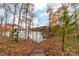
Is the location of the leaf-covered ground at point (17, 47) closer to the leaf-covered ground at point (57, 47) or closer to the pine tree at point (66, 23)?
the leaf-covered ground at point (57, 47)

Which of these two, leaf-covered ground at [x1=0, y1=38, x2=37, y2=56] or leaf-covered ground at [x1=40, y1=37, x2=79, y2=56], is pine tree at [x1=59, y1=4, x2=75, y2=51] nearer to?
leaf-covered ground at [x1=40, y1=37, x2=79, y2=56]

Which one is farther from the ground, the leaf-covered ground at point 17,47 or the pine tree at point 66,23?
the pine tree at point 66,23

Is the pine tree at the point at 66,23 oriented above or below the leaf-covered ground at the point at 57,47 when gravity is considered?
above

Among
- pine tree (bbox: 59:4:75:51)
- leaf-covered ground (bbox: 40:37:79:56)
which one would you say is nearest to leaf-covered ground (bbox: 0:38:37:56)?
leaf-covered ground (bbox: 40:37:79:56)

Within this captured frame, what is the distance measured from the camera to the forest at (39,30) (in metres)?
1.70

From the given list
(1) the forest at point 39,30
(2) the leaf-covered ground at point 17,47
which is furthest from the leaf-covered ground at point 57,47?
(2) the leaf-covered ground at point 17,47

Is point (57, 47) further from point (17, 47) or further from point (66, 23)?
point (17, 47)

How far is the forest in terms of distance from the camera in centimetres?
170

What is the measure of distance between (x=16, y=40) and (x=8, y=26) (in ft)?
0.51

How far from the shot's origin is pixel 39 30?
171 centimetres

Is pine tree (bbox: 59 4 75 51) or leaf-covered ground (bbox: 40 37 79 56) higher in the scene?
pine tree (bbox: 59 4 75 51)

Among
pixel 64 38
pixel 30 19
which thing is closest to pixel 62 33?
pixel 64 38

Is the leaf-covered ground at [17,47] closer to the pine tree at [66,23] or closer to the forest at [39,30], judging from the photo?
the forest at [39,30]

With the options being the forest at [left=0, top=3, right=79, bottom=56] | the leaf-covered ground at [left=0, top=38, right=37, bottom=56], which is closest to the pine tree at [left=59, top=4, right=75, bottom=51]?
the forest at [left=0, top=3, right=79, bottom=56]
